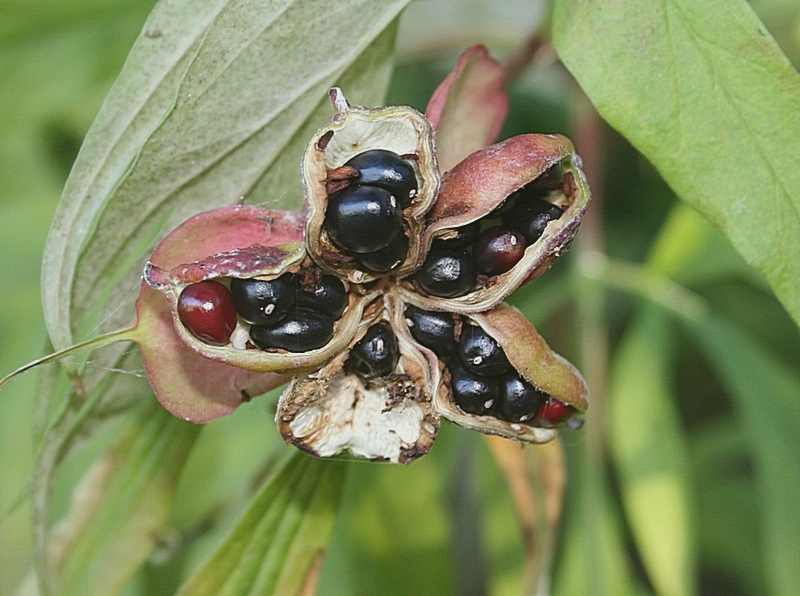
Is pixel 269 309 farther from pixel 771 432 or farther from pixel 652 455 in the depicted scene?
pixel 771 432

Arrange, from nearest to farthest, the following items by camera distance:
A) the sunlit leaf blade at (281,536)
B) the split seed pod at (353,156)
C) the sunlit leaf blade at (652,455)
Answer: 1. the split seed pod at (353,156)
2. the sunlit leaf blade at (281,536)
3. the sunlit leaf blade at (652,455)

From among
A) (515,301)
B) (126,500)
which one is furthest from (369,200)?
(515,301)

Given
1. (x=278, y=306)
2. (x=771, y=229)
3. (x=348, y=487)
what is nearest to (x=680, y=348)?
(x=348, y=487)

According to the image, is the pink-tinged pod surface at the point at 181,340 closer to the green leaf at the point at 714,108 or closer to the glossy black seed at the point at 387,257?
the glossy black seed at the point at 387,257

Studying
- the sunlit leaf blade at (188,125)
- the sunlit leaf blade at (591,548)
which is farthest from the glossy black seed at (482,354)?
the sunlit leaf blade at (591,548)

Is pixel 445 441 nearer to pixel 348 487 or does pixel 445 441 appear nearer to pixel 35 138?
pixel 348 487

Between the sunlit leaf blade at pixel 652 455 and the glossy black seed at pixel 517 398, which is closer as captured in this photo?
the glossy black seed at pixel 517 398
